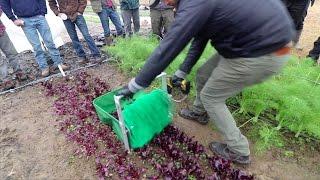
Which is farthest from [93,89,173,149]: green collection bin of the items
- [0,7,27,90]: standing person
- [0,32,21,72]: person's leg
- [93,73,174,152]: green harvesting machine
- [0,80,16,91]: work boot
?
[0,32,21,72]: person's leg

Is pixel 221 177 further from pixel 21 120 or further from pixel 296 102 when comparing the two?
pixel 21 120

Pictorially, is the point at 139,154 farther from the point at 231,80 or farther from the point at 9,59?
the point at 9,59

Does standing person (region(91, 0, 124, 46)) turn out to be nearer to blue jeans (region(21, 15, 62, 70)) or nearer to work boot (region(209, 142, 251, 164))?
blue jeans (region(21, 15, 62, 70))

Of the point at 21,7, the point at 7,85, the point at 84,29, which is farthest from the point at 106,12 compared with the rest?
the point at 7,85

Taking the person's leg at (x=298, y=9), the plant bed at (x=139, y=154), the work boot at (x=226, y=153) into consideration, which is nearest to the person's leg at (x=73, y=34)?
the plant bed at (x=139, y=154)

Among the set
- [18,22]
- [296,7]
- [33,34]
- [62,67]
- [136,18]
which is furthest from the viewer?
[136,18]

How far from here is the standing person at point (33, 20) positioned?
5199 mm

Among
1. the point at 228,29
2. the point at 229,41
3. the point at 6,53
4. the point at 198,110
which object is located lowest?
the point at 198,110

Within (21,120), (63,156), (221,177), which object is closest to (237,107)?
(221,177)

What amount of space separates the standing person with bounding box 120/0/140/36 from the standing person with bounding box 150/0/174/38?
1.49ft

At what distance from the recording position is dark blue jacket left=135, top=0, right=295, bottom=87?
235 centimetres

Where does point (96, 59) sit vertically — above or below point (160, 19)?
below

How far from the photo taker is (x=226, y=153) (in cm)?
346

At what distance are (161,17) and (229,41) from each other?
3832mm
